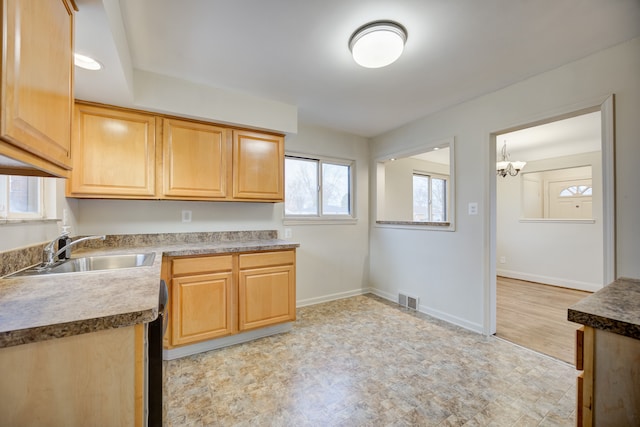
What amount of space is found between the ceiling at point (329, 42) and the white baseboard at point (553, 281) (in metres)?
3.69

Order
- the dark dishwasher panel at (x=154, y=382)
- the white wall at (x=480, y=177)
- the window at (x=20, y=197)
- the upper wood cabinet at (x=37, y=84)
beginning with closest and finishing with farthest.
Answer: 1. the upper wood cabinet at (x=37, y=84)
2. the dark dishwasher panel at (x=154, y=382)
3. the window at (x=20, y=197)
4. the white wall at (x=480, y=177)

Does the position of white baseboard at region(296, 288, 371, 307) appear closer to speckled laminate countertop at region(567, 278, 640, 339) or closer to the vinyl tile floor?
the vinyl tile floor

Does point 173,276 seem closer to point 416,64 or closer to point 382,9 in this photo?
point 382,9

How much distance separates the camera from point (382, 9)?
1.52m

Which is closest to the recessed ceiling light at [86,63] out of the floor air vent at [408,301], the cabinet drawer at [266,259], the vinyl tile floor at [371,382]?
the cabinet drawer at [266,259]

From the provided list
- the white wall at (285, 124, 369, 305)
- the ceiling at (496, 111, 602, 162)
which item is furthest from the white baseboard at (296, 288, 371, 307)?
the ceiling at (496, 111, 602, 162)

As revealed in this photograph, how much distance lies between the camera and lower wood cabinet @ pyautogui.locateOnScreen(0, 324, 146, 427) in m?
0.70

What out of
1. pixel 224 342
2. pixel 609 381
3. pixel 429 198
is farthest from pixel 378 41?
pixel 429 198

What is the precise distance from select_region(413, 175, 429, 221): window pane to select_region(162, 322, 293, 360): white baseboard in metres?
3.42

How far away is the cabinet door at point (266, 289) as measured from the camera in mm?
2405

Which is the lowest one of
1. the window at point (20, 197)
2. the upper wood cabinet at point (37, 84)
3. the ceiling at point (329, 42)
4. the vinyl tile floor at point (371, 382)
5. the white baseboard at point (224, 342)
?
the vinyl tile floor at point (371, 382)

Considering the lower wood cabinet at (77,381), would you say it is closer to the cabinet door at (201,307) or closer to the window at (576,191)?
the cabinet door at (201,307)

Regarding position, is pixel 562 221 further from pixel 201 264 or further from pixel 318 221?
pixel 201 264

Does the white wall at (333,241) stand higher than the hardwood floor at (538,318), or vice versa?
the white wall at (333,241)
